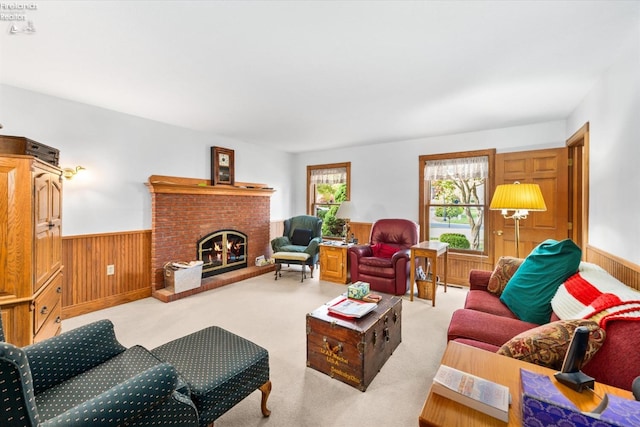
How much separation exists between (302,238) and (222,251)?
1442mm

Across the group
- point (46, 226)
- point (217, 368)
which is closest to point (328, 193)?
point (46, 226)

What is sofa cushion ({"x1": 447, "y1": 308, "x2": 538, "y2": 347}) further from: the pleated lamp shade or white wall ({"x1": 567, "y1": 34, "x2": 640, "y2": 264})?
the pleated lamp shade

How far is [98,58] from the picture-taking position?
7.22ft

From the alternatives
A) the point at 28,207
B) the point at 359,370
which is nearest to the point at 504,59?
the point at 359,370

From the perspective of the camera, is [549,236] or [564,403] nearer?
[564,403]

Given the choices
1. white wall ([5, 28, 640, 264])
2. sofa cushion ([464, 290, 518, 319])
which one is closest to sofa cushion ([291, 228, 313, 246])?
A: white wall ([5, 28, 640, 264])

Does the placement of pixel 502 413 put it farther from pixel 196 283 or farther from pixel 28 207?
pixel 196 283

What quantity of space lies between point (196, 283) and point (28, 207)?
2.35 metres

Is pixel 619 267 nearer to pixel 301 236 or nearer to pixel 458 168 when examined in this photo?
pixel 458 168

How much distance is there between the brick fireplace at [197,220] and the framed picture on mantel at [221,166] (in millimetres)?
158

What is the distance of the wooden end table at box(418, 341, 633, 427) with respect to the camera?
904mm

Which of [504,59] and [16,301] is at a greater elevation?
[504,59]

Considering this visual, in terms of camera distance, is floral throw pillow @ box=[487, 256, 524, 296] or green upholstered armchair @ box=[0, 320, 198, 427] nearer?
green upholstered armchair @ box=[0, 320, 198, 427]

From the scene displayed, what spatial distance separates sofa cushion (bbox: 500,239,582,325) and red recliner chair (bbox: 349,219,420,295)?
1617 mm
